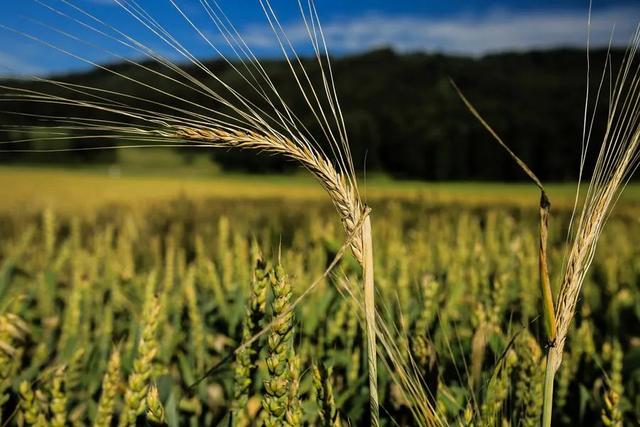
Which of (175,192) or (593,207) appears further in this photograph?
(175,192)

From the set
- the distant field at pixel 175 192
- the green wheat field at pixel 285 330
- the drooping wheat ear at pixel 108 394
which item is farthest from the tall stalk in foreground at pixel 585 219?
the distant field at pixel 175 192

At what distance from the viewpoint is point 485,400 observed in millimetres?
873

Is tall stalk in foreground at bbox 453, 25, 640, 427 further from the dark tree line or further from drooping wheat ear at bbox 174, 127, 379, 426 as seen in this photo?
the dark tree line

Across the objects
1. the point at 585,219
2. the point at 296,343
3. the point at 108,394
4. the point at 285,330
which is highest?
the point at 585,219

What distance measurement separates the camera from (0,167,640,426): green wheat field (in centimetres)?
78

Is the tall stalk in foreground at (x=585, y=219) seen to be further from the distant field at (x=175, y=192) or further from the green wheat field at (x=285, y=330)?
the distant field at (x=175, y=192)

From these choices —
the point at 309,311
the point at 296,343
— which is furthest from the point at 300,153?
the point at 309,311

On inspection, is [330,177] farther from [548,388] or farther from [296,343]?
[296,343]

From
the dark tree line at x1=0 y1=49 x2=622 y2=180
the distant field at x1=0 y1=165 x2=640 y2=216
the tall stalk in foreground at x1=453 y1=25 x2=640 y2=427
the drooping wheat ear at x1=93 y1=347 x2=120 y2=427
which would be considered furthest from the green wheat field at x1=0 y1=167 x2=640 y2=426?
the dark tree line at x1=0 y1=49 x2=622 y2=180

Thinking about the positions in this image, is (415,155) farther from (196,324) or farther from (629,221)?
(196,324)

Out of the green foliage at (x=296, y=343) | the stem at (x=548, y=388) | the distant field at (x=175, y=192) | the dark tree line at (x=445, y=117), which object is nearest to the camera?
the stem at (x=548, y=388)

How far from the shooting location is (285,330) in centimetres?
65

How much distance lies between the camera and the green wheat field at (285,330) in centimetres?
78

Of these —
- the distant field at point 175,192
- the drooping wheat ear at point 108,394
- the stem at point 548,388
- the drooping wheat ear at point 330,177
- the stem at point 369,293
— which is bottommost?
the distant field at point 175,192
